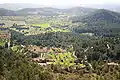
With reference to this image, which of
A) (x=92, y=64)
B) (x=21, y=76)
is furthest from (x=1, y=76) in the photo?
(x=92, y=64)

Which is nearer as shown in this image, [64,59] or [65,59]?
[65,59]

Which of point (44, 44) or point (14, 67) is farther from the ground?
point (14, 67)

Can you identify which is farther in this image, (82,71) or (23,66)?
(82,71)

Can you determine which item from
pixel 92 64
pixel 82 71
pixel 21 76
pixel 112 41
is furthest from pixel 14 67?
pixel 112 41

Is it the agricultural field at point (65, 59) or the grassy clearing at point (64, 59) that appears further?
the grassy clearing at point (64, 59)

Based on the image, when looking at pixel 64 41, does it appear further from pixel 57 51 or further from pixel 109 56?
pixel 109 56

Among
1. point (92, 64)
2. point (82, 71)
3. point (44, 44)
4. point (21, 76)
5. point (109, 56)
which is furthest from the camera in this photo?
point (44, 44)

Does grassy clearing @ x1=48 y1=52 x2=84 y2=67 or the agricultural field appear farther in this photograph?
grassy clearing @ x1=48 y1=52 x2=84 y2=67

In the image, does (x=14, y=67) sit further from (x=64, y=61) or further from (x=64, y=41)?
(x=64, y=41)

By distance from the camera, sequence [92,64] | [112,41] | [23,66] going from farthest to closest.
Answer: [112,41] → [92,64] → [23,66]
